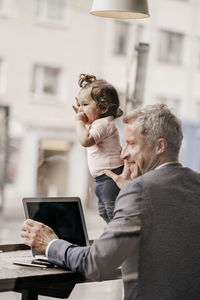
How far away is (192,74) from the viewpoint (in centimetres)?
649

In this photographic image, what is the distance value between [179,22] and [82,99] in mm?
4691

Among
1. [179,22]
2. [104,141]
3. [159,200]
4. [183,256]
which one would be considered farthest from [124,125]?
[179,22]

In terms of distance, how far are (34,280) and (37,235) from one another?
0.41 ft

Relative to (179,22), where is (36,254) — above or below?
below

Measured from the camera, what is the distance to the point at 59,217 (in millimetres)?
1686

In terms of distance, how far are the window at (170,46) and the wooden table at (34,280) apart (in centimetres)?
457

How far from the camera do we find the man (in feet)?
4.87

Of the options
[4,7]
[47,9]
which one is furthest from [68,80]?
[4,7]

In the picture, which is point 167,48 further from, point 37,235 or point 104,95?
point 37,235

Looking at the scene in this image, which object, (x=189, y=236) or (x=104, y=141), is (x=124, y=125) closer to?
(x=104, y=141)

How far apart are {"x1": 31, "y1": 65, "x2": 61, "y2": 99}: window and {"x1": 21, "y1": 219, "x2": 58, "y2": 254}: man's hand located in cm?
194

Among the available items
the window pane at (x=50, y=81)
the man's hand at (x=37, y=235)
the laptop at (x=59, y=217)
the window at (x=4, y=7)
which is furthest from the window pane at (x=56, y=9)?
the man's hand at (x=37, y=235)

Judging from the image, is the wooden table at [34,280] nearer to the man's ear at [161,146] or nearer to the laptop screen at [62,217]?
the laptop screen at [62,217]

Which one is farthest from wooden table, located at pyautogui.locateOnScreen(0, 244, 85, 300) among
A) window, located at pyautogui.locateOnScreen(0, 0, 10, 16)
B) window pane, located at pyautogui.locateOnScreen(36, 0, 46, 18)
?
window, located at pyautogui.locateOnScreen(0, 0, 10, 16)
